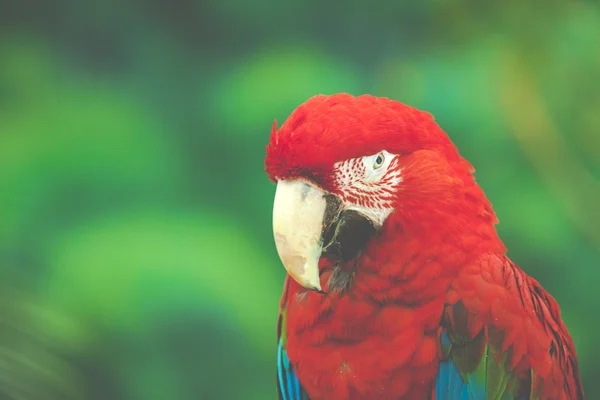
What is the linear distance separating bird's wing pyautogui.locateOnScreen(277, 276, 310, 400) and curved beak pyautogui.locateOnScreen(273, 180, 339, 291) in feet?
0.77

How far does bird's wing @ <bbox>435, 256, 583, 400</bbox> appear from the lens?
89 centimetres

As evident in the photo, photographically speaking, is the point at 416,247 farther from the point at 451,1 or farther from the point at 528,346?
the point at 451,1

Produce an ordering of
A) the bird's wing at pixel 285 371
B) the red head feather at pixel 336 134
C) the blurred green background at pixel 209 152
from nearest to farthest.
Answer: the red head feather at pixel 336 134
the bird's wing at pixel 285 371
the blurred green background at pixel 209 152

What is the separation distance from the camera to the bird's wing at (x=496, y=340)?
0.89 m

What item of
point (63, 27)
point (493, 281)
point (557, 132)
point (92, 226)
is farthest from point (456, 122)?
point (63, 27)

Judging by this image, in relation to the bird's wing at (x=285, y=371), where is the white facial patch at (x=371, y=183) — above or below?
above

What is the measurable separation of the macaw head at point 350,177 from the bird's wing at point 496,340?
0.37 ft

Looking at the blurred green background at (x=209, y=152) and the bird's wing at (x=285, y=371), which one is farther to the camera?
the blurred green background at (x=209, y=152)

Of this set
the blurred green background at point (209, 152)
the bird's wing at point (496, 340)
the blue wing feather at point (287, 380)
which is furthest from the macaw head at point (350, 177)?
the blurred green background at point (209, 152)

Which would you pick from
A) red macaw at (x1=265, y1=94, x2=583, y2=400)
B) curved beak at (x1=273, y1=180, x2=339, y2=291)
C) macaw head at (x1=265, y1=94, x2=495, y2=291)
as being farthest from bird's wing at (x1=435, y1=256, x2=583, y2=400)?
curved beak at (x1=273, y1=180, x2=339, y2=291)

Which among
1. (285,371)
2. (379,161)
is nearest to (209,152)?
(285,371)

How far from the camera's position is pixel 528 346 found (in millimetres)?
937

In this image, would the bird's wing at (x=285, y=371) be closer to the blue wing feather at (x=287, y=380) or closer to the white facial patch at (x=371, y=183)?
the blue wing feather at (x=287, y=380)

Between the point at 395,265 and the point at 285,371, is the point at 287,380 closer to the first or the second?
the point at 285,371
